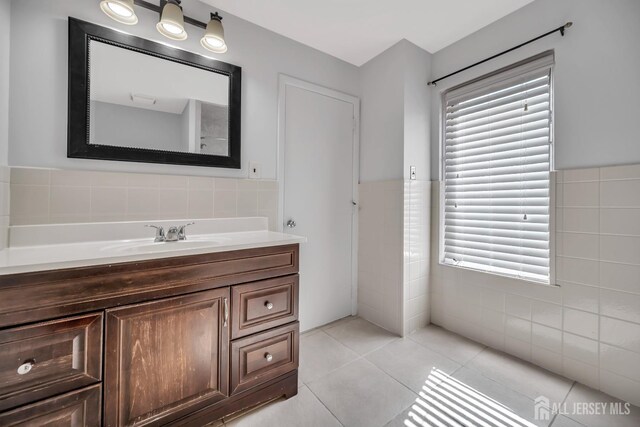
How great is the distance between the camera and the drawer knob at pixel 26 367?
84 centimetres

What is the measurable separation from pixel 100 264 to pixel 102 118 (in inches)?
35.6

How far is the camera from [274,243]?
137 centimetres

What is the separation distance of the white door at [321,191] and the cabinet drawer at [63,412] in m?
1.37

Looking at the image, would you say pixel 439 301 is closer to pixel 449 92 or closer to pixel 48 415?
pixel 449 92

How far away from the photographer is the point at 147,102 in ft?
4.94

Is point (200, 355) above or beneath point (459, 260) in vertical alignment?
beneath

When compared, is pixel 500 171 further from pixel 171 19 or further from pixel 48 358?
pixel 48 358

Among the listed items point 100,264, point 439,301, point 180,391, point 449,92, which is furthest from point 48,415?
point 449,92

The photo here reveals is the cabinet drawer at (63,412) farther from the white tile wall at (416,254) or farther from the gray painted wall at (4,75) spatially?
the white tile wall at (416,254)

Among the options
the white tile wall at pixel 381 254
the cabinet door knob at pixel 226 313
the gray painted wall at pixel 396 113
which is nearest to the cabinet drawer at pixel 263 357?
the cabinet door knob at pixel 226 313

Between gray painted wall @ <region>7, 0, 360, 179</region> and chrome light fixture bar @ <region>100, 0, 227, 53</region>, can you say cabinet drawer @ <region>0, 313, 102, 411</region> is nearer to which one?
gray painted wall @ <region>7, 0, 360, 179</region>

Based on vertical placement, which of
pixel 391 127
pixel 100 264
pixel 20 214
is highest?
pixel 391 127

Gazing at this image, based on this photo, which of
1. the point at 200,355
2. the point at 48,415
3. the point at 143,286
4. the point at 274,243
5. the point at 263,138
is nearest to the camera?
the point at 48,415

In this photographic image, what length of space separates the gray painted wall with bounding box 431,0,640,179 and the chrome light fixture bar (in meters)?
1.99
